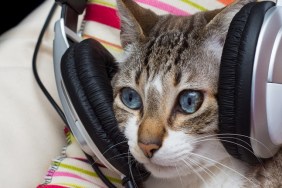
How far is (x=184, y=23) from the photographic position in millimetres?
864

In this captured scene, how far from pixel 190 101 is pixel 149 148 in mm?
103

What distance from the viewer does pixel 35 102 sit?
3.60ft

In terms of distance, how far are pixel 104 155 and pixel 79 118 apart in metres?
0.08

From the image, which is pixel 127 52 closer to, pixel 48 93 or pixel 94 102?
pixel 94 102

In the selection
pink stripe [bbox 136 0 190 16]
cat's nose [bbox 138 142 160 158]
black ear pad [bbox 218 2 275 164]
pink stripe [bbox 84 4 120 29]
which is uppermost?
black ear pad [bbox 218 2 275 164]

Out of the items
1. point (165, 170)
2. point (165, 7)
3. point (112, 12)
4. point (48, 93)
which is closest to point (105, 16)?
point (112, 12)

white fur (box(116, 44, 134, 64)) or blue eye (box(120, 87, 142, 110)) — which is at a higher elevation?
white fur (box(116, 44, 134, 64))

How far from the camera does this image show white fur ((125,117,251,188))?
741mm

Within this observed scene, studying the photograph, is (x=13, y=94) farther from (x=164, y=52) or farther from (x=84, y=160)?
(x=164, y=52)

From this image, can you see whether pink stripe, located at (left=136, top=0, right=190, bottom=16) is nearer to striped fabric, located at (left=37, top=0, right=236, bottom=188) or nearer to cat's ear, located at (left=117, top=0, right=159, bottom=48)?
striped fabric, located at (left=37, top=0, right=236, bottom=188)

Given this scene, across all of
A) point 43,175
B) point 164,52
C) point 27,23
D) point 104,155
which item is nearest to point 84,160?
point 43,175

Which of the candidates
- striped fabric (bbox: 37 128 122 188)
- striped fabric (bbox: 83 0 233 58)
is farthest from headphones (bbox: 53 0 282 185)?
striped fabric (bbox: 83 0 233 58)

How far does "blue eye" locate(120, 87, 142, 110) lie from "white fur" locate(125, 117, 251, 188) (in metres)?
0.03

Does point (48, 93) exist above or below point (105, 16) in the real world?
below
